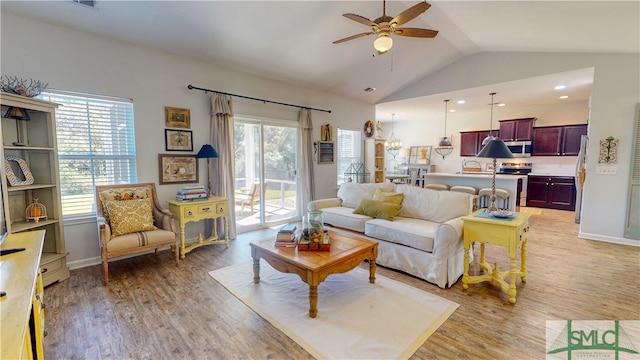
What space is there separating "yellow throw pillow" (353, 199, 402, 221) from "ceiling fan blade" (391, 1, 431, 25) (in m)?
2.10

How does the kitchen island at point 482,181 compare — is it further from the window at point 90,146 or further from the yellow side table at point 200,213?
the window at point 90,146

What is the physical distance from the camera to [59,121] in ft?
10.5

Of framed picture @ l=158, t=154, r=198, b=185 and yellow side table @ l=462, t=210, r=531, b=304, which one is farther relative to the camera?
framed picture @ l=158, t=154, r=198, b=185

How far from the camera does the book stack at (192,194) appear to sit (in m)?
3.83

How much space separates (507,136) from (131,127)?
8.81 meters

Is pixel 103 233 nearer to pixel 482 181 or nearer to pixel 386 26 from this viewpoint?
pixel 386 26

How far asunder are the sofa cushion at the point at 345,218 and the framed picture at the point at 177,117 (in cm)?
242

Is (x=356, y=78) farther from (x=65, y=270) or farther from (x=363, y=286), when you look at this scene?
(x=65, y=270)

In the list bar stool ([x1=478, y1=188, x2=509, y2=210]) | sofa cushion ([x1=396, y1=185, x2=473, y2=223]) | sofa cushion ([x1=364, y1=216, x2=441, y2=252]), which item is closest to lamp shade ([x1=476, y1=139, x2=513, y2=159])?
sofa cushion ([x1=396, y1=185, x2=473, y2=223])

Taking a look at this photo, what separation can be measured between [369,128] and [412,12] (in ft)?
15.3

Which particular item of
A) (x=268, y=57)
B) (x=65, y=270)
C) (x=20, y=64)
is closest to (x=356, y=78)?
(x=268, y=57)

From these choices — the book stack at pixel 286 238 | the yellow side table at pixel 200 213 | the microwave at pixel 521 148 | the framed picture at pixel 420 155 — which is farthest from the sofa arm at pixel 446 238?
the framed picture at pixel 420 155

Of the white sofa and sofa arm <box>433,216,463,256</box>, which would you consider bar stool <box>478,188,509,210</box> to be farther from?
sofa arm <box>433,216,463,256</box>

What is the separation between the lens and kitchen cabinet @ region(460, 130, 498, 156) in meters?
8.43
